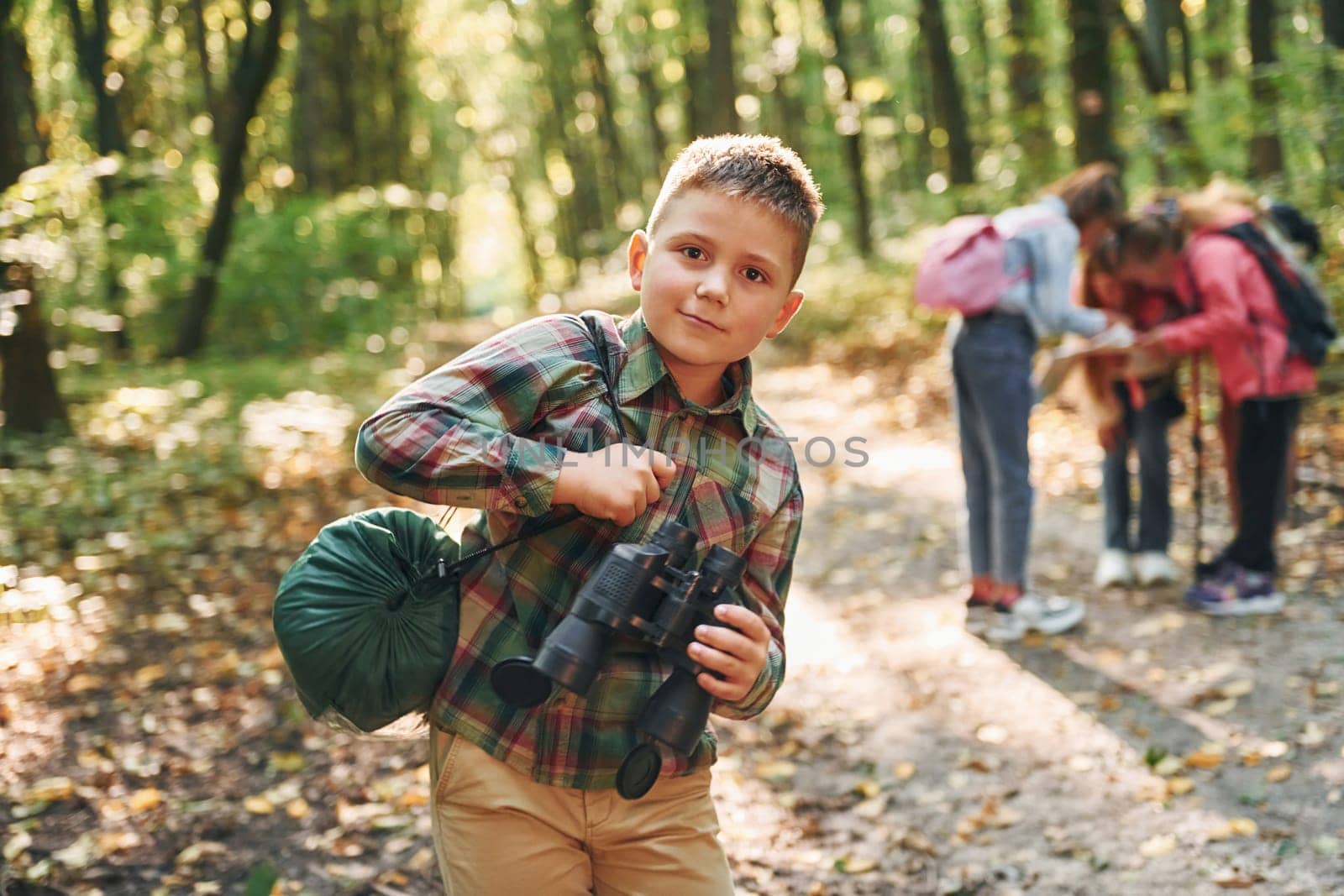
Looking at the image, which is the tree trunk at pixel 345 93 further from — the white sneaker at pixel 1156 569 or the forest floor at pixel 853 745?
the white sneaker at pixel 1156 569

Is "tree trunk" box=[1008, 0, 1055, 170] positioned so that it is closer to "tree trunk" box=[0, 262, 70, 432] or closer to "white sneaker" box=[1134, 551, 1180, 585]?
"white sneaker" box=[1134, 551, 1180, 585]

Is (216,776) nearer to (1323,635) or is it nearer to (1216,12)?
(1323,635)

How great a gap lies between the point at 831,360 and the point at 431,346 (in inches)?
275

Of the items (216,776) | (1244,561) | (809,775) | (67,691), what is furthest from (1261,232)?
(67,691)

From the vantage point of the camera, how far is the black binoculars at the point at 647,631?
177 centimetres

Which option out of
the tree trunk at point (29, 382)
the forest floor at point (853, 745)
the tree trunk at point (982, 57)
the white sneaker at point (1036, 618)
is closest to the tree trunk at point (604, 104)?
the tree trunk at point (982, 57)

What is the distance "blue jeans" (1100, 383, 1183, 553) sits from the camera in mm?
6172

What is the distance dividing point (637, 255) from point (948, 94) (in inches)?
557

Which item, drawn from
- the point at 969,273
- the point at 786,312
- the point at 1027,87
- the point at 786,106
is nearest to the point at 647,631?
the point at 786,312

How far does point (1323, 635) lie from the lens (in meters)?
5.37

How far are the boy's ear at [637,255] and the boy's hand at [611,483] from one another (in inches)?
18.5

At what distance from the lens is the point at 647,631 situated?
185 cm

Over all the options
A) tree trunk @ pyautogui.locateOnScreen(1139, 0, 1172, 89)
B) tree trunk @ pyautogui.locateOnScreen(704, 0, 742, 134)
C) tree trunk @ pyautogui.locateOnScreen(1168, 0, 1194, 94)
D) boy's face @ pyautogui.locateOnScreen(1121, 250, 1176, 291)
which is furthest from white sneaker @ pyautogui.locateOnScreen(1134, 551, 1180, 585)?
tree trunk @ pyautogui.locateOnScreen(1168, 0, 1194, 94)

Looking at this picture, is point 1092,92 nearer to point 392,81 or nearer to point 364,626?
point 364,626
